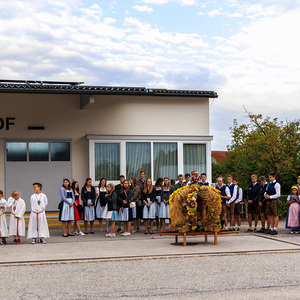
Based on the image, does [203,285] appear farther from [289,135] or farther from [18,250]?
[289,135]

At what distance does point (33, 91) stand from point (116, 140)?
4.65m

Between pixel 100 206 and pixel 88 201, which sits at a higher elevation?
pixel 88 201

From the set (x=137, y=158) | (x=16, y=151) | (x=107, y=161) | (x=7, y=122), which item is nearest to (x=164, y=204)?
(x=137, y=158)

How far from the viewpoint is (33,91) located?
636 inches

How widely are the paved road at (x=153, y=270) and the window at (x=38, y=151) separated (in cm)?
577

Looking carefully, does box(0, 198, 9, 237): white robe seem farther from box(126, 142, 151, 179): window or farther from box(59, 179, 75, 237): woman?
box(126, 142, 151, 179): window

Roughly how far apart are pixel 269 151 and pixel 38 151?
12.3 m

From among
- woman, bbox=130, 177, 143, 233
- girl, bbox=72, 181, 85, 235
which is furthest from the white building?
woman, bbox=130, 177, 143, 233

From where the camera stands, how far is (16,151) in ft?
62.8

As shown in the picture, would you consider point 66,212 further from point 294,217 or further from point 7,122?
point 294,217

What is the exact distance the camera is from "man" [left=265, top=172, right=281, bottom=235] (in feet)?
50.9

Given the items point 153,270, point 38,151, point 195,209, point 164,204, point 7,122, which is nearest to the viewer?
point 153,270

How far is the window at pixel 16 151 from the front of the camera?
19.1 metres

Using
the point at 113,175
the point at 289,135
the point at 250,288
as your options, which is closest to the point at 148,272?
the point at 250,288
